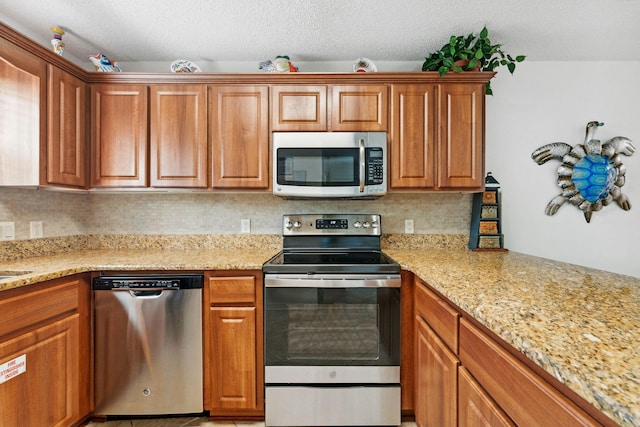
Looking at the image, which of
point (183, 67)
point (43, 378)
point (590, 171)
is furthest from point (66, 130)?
point (590, 171)

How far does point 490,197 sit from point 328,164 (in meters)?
1.19

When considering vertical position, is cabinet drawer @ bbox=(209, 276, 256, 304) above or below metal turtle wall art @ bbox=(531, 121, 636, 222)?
below

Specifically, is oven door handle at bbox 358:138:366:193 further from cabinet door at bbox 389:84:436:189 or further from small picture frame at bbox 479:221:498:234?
small picture frame at bbox 479:221:498:234

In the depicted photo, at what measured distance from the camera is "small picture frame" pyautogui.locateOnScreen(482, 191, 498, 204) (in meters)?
2.13

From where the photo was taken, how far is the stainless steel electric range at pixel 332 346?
1.70 meters

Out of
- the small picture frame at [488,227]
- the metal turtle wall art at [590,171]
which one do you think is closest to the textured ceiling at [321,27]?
the metal turtle wall art at [590,171]

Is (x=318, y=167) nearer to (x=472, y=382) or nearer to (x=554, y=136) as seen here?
(x=472, y=382)

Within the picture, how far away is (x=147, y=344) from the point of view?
5.59 feet

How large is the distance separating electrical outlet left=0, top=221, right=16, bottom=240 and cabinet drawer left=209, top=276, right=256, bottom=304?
126 centimetres

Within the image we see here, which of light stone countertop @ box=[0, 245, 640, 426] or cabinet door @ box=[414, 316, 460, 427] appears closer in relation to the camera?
light stone countertop @ box=[0, 245, 640, 426]

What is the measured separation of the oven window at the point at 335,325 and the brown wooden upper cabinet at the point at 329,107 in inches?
42.6

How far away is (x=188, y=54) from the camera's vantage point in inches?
89.3

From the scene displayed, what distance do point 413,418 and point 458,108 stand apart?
1986mm

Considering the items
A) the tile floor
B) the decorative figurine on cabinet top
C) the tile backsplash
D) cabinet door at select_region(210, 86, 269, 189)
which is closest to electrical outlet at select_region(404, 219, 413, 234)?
the tile backsplash
